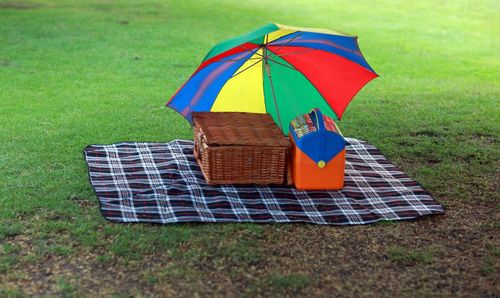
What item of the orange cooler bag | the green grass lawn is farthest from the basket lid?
the green grass lawn

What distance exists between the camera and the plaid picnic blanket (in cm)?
526

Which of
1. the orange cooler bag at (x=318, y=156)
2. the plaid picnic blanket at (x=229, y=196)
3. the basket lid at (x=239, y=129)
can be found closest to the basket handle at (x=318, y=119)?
the orange cooler bag at (x=318, y=156)

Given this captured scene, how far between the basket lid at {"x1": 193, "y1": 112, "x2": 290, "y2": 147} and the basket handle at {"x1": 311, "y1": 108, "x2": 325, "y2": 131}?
0.27 meters

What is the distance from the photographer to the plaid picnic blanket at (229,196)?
526 centimetres

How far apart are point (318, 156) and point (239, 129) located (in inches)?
28.2

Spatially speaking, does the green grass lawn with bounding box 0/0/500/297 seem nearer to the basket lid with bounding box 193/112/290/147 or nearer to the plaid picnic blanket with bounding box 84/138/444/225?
the plaid picnic blanket with bounding box 84/138/444/225

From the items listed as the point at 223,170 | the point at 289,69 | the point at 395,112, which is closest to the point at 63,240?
the point at 223,170

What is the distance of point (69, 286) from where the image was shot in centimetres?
421

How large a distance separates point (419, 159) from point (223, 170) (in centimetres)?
194

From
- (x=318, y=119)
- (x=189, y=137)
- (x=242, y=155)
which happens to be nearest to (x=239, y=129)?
(x=242, y=155)

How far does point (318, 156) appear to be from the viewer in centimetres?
573

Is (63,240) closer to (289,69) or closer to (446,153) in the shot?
(289,69)

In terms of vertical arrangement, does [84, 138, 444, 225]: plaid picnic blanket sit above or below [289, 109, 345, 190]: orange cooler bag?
below

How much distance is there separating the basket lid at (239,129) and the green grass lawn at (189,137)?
2.84ft
